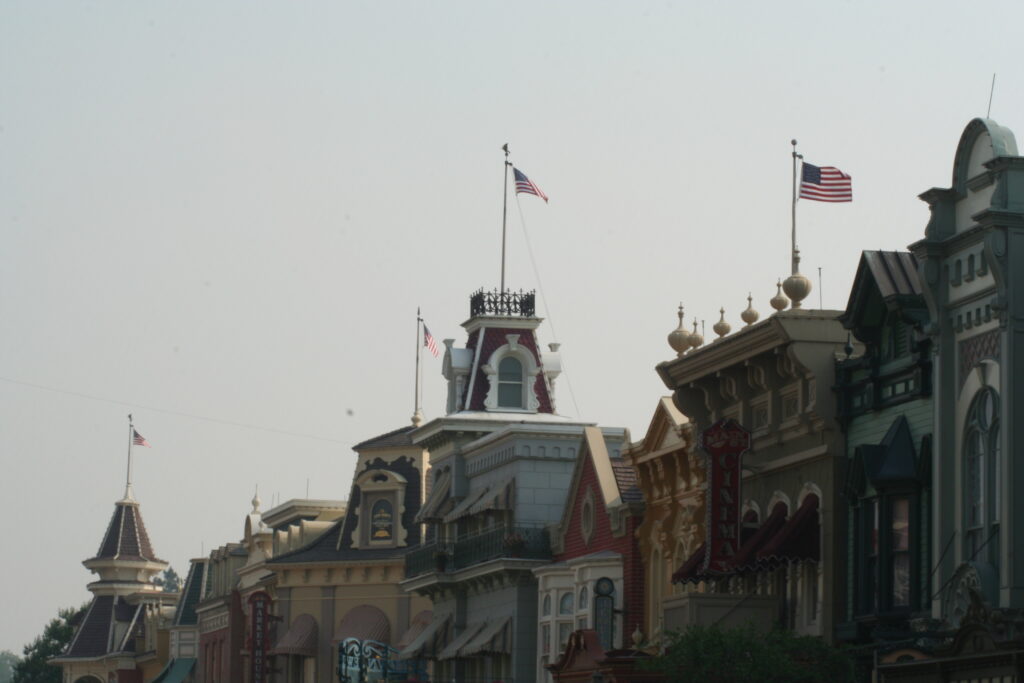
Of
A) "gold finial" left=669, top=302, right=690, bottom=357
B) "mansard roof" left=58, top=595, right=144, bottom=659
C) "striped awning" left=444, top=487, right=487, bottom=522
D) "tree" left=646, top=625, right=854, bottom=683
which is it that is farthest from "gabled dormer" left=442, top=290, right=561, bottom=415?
"mansard roof" left=58, top=595, right=144, bottom=659

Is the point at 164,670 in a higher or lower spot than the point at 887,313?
lower

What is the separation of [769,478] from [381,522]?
32.1 m

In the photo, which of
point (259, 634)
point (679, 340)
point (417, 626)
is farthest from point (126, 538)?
point (679, 340)

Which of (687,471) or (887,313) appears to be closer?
(887,313)

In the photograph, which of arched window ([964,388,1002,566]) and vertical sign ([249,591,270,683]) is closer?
arched window ([964,388,1002,566])

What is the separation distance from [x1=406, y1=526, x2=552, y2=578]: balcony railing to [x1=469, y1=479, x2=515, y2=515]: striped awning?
1.98ft

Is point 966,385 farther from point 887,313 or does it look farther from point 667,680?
point 667,680

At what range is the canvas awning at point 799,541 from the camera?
3816 cm

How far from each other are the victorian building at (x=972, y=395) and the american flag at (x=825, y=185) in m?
5.10

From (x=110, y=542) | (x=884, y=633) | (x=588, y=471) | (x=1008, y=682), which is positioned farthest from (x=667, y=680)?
(x=110, y=542)

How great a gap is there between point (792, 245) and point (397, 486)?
31.7 m

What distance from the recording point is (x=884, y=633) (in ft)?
115

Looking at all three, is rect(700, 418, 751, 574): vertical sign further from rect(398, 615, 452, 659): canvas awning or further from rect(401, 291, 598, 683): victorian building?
rect(398, 615, 452, 659): canvas awning

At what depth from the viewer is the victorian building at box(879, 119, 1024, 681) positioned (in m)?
31.8
